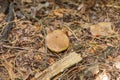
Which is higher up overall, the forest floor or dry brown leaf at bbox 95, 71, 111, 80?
the forest floor

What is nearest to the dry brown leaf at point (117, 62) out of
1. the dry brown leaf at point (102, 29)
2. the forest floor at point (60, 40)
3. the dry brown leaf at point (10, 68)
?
the forest floor at point (60, 40)

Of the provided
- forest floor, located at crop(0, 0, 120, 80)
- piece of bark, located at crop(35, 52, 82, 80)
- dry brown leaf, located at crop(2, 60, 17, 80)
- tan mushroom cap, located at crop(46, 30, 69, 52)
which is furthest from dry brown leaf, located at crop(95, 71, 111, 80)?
dry brown leaf, located at crop(2, 60, 17, 80)

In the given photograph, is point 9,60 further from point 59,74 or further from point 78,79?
point 78,79

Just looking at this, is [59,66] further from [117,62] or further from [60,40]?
[117,62]

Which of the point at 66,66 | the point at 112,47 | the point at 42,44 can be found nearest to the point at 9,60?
the point at 42,44

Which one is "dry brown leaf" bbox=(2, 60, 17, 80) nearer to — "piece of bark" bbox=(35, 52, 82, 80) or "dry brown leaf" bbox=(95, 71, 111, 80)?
"piece of bark" bbox=(35, 52, 82, 80)
